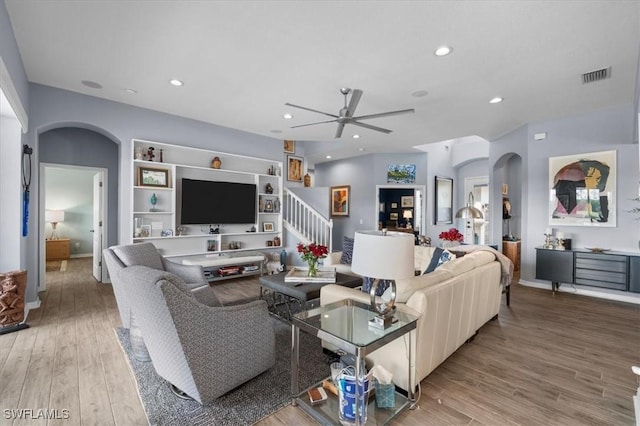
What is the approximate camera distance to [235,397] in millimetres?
2152

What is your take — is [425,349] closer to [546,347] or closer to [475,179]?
[546,347]

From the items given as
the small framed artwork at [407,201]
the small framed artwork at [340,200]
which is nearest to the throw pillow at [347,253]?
the small framed artwork at [340,200]

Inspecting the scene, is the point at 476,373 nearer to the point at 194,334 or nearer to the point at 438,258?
the point at 438,258

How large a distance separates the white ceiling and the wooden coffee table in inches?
98.1

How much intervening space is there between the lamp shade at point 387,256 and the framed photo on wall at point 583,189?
4673 mm

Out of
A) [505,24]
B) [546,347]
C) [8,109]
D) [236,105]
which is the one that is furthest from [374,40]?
[8,109]

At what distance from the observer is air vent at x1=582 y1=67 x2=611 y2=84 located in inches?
134

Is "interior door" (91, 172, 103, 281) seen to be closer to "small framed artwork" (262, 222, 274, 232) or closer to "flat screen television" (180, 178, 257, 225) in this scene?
"flat screen television" (180, 178, 257, 225)

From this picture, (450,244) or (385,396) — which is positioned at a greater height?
(450,244)

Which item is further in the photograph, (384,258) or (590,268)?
(590,268)

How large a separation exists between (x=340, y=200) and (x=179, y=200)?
15.8 ft

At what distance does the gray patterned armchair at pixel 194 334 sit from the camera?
1.81m

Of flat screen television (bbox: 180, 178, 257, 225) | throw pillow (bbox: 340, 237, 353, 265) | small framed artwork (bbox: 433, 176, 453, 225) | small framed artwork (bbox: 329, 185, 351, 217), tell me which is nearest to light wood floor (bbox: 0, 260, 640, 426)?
flat screen television (bbox: 180, 178, 257, 225)

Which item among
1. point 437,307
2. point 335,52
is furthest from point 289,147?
point 437,307
